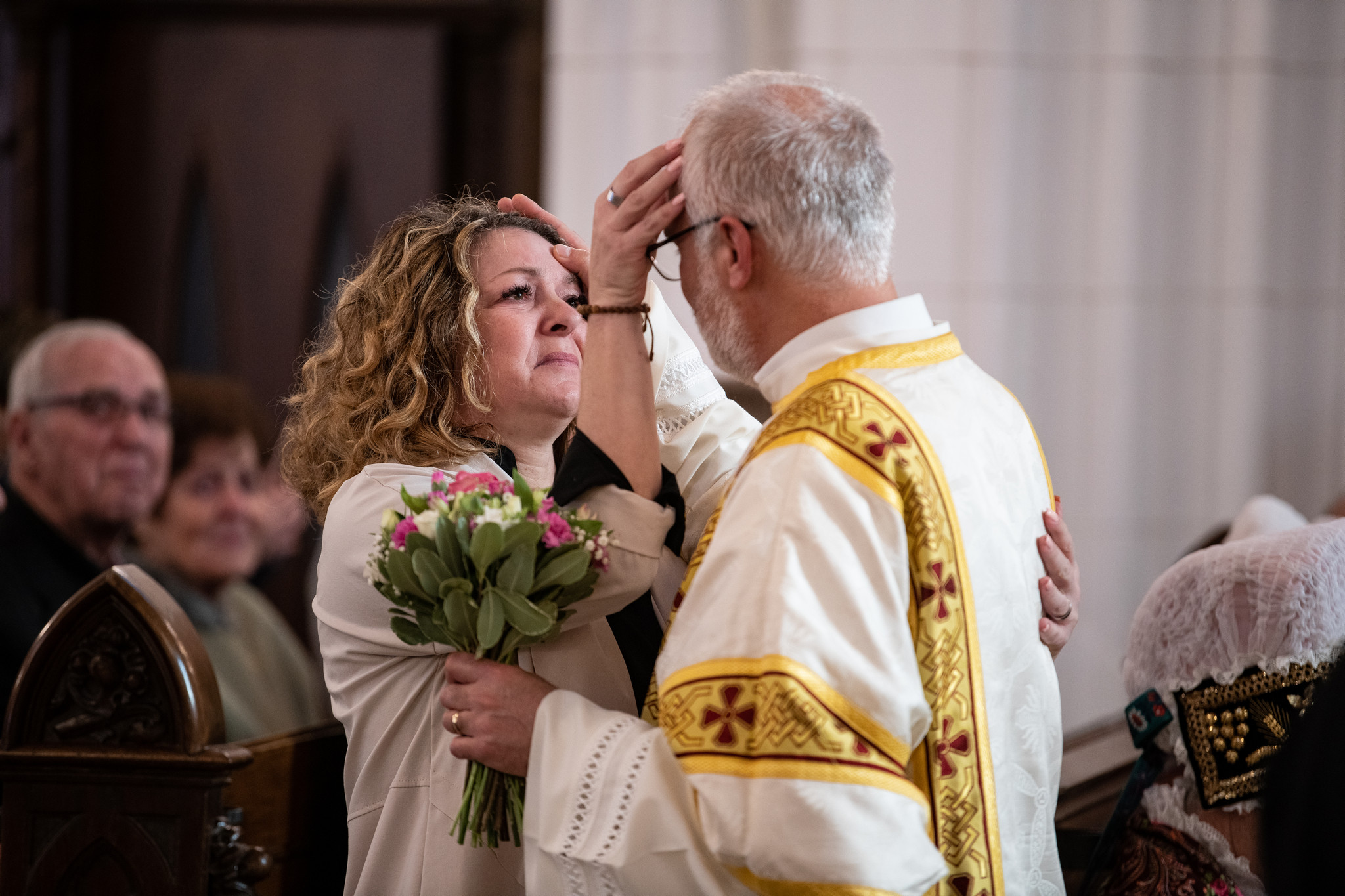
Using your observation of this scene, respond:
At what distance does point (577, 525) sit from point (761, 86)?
2.07ft

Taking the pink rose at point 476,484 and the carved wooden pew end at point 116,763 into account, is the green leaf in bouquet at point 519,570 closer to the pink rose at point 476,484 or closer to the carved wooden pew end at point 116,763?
the pink rose at point 476,484

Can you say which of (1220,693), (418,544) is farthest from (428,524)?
(1220,693)

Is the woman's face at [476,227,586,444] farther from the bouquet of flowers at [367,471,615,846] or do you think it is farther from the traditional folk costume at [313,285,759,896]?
the bouquet of flowers at [367,471,615,846]

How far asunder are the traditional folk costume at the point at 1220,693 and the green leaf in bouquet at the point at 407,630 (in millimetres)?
1193

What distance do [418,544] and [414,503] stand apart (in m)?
0.08

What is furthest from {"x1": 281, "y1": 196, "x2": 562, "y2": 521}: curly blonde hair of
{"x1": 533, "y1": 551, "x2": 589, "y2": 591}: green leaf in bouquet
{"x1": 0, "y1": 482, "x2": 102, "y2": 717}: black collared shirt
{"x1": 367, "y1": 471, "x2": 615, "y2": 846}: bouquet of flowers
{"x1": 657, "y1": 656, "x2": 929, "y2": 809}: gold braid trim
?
{"x1": 0, "y1": 482, "x2": 102, "y2": 717}: black collared shirt

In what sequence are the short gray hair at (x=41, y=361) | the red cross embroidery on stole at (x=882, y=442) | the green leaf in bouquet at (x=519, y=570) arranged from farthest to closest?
the short gray hair at (x=41, y=361), the green leaf in bouquet at (x=519, y=570), the red cross embroidery on stole at (x=882, y=442)

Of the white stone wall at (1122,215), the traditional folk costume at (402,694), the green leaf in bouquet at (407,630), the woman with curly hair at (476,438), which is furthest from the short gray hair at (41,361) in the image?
the green leaf in bouquet at (407,630)

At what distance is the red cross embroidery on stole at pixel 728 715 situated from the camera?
145cm

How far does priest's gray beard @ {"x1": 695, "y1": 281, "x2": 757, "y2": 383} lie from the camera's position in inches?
66.9

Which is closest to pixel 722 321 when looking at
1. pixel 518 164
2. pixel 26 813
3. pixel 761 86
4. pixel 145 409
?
pixel 761 86

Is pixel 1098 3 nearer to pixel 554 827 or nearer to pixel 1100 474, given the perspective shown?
pixel 1100 474

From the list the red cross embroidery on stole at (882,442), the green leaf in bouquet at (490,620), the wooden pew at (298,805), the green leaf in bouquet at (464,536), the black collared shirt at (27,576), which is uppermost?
the red cross embroidery on stole at (882,442)

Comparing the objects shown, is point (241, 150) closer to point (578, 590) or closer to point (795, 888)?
point (578, 590)
